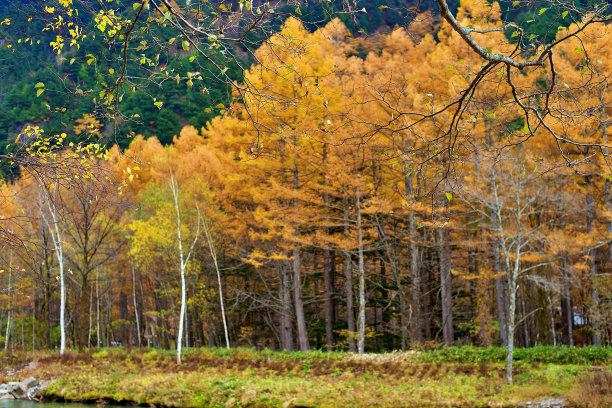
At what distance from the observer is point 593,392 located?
894 centimetres

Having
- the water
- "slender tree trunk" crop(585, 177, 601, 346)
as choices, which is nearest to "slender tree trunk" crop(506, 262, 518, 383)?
"slender tree trunk" crop(585, 177, 601, 346)

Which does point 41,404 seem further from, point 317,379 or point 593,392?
point 593,392

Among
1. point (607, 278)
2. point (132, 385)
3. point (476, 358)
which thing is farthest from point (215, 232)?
point (607, 278)

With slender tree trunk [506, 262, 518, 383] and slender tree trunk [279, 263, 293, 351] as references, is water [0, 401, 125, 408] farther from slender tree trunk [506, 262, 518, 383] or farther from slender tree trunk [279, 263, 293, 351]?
slender tree trunk [506, 262, 518, 383]

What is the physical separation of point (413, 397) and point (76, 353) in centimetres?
1188

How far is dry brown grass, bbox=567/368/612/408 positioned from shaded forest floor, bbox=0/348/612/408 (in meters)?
0.02

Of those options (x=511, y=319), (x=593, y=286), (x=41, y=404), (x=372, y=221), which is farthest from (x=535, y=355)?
(x=41, y=404)

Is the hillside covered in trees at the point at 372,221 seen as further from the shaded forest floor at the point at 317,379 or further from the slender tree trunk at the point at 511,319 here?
the shaded forest floor at the point at 317,379

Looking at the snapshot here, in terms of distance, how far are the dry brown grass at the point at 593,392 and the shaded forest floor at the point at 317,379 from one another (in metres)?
0.02

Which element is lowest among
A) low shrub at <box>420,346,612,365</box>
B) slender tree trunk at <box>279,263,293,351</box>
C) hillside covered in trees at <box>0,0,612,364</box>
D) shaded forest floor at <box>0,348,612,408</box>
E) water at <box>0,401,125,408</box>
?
water at <box>0,401,125,408</box>

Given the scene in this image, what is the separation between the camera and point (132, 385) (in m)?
12.3

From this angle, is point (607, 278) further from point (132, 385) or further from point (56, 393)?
point (56, 393)

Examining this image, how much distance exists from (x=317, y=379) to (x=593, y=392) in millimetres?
5996

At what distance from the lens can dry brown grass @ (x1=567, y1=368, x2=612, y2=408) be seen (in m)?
8.45
